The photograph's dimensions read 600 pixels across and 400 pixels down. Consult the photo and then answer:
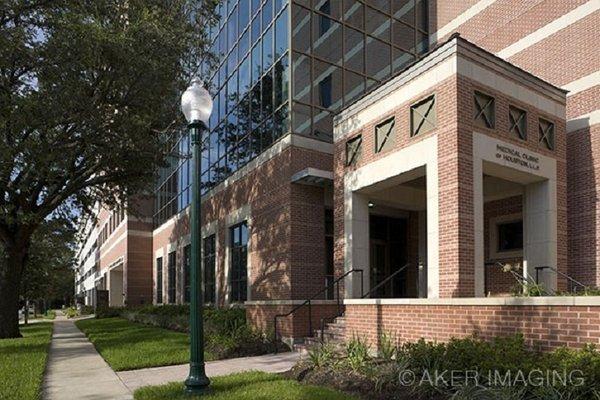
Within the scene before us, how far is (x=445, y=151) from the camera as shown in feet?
36.1

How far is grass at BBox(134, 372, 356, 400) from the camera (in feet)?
25.6

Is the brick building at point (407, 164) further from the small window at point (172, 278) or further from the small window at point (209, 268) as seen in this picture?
the small window at point (172, 278)

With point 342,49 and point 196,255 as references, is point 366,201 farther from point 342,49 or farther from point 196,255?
point 196,255

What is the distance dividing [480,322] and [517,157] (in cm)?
440

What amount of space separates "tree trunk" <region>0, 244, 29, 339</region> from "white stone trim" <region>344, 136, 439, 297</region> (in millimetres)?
12750

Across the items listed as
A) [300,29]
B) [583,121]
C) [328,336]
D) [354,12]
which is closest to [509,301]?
[328,336]

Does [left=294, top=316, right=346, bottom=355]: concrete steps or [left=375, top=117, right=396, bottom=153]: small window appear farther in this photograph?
[left=375, top=117, right=396, bottom=153]: small window

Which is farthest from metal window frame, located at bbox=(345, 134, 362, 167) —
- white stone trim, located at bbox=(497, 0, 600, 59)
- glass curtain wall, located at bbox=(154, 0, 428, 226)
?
white stone trim, located at bbox=(497, 0, 600, 59)

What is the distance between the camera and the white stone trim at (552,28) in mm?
14855

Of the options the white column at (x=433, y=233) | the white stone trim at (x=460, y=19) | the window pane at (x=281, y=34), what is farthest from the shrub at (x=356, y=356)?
the white stone trim at (x=460, y=19)

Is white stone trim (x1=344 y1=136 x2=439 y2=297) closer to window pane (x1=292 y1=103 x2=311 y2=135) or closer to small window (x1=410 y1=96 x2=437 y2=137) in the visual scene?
small window (x1=410 y1=96 x2=437 y2=137)

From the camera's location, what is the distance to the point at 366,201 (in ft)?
46.8

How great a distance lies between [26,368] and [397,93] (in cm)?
946

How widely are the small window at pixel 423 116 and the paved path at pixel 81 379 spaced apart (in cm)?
736
